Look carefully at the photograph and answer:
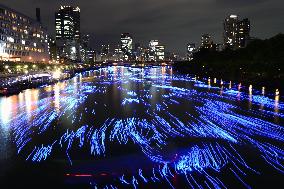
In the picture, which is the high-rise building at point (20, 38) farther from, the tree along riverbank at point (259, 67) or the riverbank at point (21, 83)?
the tree along riverbank at point (259, 67)

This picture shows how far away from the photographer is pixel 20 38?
428 ft

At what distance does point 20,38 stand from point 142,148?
119997mm

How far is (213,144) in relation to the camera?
67.2ft

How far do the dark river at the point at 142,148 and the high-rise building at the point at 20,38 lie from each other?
85059 mm

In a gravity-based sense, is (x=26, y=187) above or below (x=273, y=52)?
below

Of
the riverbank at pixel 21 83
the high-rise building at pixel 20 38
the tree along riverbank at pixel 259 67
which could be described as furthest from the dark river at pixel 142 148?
the high-rise building at pixel 20 38

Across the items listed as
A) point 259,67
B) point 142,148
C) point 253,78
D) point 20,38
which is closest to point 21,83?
point 253,78

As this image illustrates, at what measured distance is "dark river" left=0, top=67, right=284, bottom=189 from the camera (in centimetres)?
1472

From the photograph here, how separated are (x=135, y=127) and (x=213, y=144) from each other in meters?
6.60

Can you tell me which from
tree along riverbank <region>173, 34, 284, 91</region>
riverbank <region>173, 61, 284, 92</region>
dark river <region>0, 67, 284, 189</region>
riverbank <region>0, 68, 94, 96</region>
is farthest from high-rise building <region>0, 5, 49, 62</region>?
dark river <region>0, 67, 284, 189</region>

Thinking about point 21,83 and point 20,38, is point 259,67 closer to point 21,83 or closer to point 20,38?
point 21,83

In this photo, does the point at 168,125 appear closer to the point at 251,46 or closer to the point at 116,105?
the point at 116,105

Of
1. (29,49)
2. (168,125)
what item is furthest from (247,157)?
(29,49)

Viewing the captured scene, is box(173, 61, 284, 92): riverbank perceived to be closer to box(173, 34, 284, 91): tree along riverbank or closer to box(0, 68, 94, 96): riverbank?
box(173, 34, 284, 91): tree along riverbank
